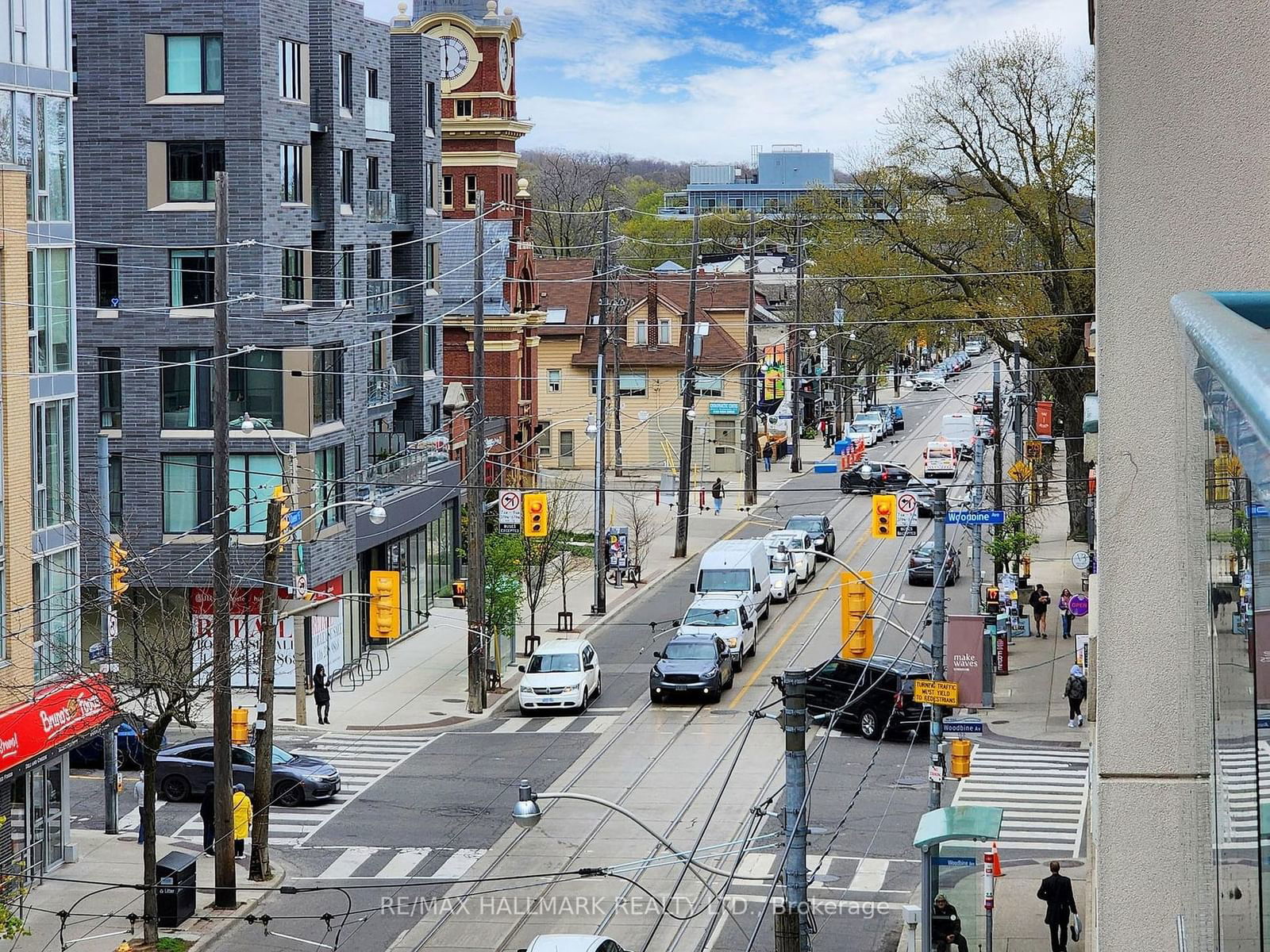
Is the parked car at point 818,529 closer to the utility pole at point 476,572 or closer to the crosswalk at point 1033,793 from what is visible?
the utility pole at point 476,572

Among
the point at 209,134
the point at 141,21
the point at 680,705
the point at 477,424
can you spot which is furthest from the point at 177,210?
the point at 680,705

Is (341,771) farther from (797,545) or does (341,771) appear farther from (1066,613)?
(797,545)

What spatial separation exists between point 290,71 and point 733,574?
17.6 metres

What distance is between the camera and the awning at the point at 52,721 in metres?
25.1

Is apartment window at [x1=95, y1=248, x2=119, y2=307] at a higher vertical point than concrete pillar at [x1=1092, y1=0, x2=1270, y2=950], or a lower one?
higher

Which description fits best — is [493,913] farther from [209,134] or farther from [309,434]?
[209,134]

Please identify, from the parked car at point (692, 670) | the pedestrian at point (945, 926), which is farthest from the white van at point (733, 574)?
the pedestrian at point (945, 926)

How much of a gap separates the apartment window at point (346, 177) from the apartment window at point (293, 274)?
327cm

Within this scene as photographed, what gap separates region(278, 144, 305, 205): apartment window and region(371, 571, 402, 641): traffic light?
10.8 meters

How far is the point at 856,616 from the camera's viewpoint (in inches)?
1219

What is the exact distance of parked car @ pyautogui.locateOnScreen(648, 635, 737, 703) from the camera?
3916cm

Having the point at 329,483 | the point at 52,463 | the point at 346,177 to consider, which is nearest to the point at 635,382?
the point at 346,177

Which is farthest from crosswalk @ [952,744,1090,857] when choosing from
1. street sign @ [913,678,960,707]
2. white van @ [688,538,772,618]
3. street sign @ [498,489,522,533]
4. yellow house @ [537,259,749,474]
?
yellow house @ [537,259,749,474]

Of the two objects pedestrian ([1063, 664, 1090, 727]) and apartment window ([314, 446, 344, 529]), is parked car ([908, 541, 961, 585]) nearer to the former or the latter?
pedestrian ([1063, 664, 1090, 727])
